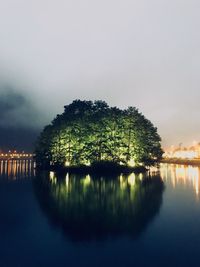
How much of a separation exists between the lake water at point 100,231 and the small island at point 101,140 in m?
39.9

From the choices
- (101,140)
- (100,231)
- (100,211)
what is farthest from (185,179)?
(100,231)

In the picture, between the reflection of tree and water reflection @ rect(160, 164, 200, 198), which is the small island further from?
the reflection of tree

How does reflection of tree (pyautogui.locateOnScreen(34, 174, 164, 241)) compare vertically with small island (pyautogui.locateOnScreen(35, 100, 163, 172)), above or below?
below

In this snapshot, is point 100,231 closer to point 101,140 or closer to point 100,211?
point 100,211

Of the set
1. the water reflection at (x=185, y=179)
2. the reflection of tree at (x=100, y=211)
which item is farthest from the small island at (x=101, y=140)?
the reflection of tree at (x=100, y=211)

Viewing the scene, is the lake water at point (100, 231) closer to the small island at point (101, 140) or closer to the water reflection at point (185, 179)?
the water reflection at point (185, 179)

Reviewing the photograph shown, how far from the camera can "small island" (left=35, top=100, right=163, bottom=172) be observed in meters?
72.6

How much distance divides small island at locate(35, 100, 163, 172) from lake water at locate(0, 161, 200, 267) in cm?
3988

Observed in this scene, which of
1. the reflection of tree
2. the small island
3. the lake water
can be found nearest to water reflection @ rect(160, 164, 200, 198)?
the small island

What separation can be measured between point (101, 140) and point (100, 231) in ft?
179

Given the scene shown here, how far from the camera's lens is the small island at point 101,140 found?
7256 cm

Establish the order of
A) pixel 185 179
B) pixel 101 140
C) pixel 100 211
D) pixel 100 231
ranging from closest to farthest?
pixel 100 231
pixel 100 211
pixel 185 179
pixel 101 140

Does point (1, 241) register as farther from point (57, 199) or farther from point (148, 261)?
point (57, 199)

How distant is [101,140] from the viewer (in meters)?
73.6
